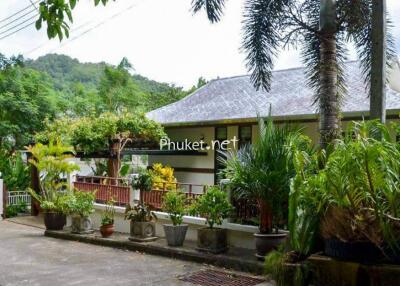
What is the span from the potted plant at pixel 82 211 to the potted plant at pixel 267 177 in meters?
4.67

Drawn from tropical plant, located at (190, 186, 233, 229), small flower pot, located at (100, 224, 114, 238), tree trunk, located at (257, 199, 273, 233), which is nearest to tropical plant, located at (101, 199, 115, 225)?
small flower pot, located at (100, 224, 114, 238)

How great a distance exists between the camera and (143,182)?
32.2 ft

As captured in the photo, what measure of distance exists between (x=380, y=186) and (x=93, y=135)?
9469 millimetres

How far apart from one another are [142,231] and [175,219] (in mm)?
934

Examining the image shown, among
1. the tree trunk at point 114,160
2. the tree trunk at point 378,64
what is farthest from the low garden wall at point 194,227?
the tree trunk at point 378,64

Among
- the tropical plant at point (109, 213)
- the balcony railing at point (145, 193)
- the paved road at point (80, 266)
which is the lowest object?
the paved road at point (80, 266)

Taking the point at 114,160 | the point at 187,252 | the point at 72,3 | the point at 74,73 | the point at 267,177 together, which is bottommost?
the point at 187,252

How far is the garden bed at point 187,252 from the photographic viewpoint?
737 centimetres

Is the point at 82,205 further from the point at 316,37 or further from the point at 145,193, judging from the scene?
the point at 316,37

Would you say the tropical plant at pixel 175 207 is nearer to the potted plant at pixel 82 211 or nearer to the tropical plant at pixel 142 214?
the tropical plant at pixel 142 214

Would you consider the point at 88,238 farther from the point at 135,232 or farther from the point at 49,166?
the point at 49,166

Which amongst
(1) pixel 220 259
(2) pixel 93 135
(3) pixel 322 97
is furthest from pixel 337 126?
(2) pixel 93 135

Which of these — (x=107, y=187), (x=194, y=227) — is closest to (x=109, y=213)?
(x=107, y=187)

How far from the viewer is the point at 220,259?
25.3 ft
